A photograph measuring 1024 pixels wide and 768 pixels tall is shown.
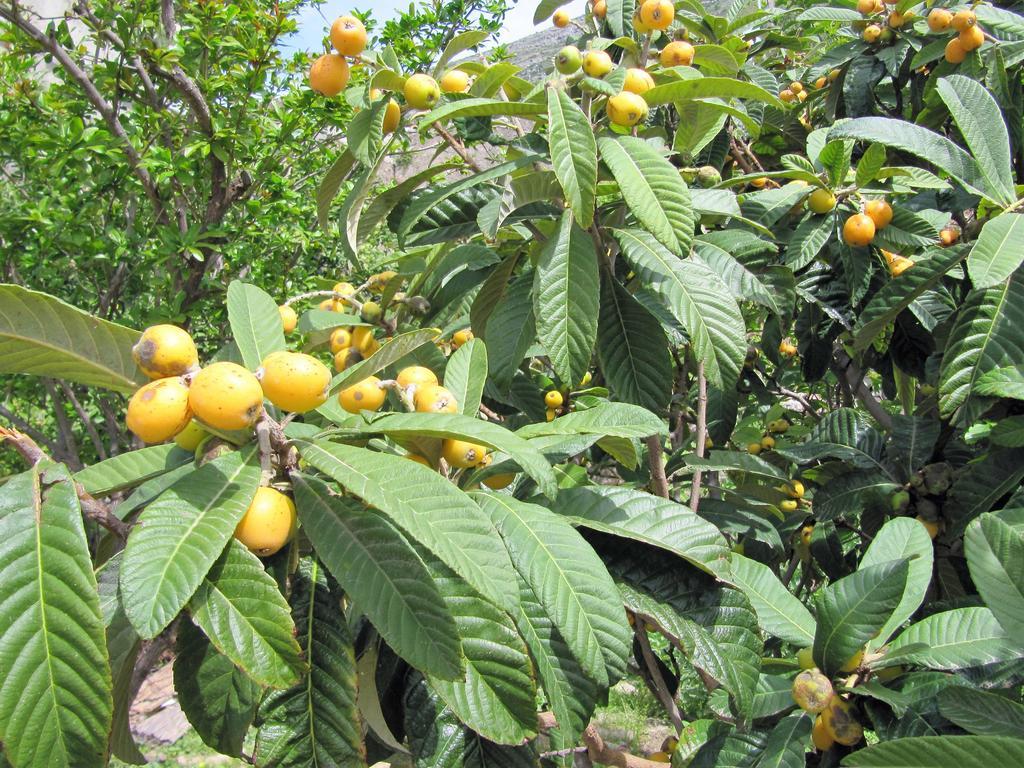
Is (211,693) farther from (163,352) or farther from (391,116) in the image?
(391,116)

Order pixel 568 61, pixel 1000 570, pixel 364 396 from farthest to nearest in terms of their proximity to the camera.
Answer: pixel 568 61 < pixel 364 396 < pixel 1000 570

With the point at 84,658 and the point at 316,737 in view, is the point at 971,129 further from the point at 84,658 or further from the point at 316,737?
the point at 84,658

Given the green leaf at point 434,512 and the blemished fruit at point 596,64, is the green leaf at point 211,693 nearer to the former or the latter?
the green leaf at point 434,512

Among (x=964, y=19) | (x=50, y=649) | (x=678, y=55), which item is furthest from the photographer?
(x=964, y=19)

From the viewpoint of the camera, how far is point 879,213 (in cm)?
183

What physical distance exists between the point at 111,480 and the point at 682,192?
3.13 ft

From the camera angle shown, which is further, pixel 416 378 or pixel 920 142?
pixel 920 142

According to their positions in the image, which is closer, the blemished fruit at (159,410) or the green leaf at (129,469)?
the blemished fruit at (159,410)

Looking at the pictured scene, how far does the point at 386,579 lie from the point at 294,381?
0.25 meters

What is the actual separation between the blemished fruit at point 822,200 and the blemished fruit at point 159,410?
1.62 m

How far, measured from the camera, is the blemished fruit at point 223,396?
2.63 ft

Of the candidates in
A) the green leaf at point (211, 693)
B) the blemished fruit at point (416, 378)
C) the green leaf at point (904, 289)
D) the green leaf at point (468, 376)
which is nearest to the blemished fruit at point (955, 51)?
the green leaf at point (904, 289)

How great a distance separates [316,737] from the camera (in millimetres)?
922

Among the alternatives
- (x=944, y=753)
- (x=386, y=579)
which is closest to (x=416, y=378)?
(x=386, y=579)
